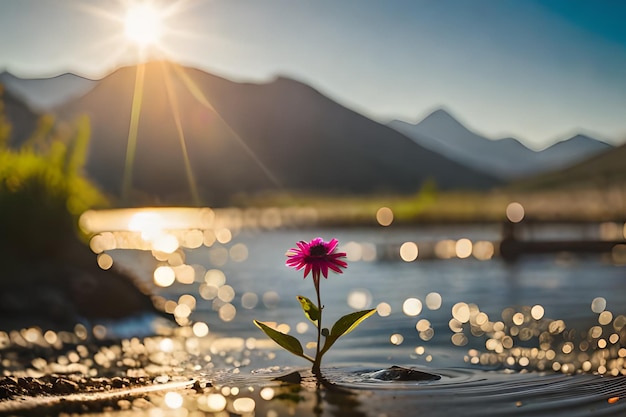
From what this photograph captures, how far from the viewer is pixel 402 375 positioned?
253 inches

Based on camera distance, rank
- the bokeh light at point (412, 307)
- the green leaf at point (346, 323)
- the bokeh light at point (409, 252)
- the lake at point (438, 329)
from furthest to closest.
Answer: the bokeh light at point (409, 252) → the bokeh light at point (412, 307) → the green leaf at point (346, 323) → the lake at point (438, 329)

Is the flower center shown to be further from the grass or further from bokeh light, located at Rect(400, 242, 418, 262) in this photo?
bokeh light, located at Rect(400, 242, 418, 262)

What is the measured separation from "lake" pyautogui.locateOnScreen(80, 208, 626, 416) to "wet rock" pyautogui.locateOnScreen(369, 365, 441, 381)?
11 centimetres

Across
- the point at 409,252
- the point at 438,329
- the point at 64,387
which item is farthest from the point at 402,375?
the point at 409,252

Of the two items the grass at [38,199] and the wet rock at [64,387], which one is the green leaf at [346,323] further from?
the grass at [38,199]

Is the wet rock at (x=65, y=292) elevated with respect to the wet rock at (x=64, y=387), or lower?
elevated

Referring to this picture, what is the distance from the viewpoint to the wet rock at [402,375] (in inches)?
252

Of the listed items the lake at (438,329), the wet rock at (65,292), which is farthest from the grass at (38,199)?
the lake at (438,329)

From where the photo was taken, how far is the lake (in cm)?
564

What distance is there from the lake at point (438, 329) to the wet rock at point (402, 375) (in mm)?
106

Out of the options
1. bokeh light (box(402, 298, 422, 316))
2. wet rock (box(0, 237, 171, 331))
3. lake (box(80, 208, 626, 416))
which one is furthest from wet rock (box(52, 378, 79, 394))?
bokeh light (box(402, 298, 422, 316))

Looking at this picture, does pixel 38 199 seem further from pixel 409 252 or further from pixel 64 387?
pixel 409 252

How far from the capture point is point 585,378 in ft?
21.6

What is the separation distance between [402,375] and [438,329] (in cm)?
461
